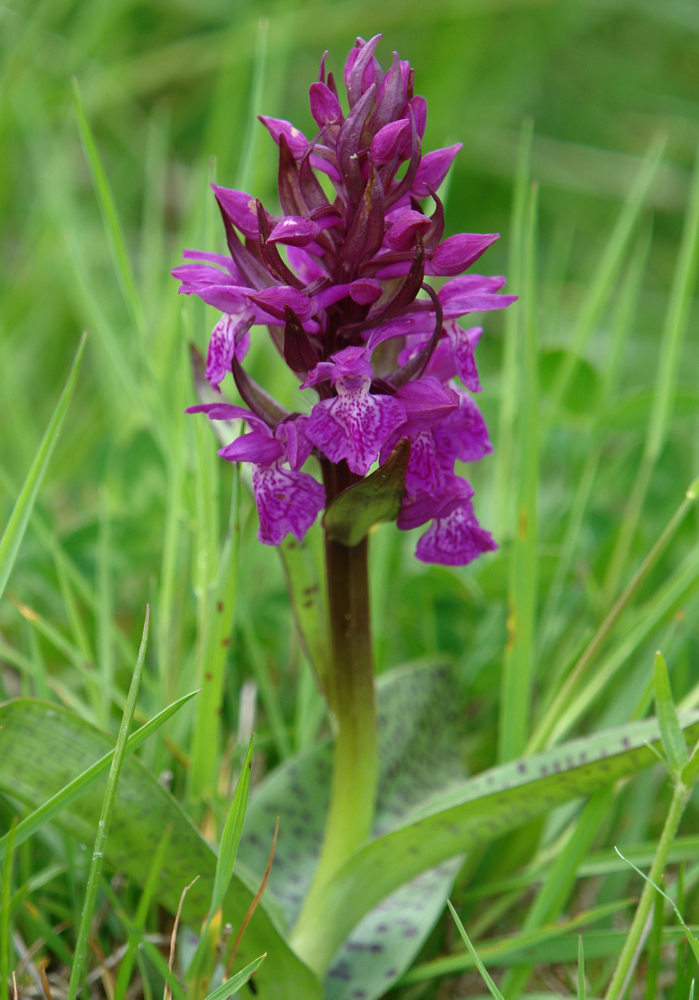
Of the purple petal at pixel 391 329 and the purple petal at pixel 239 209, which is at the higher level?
the purple petal at pixel 239 209

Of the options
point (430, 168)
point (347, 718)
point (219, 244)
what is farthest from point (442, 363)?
point (219, 244)

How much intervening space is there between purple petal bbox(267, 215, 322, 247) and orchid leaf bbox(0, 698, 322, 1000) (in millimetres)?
634

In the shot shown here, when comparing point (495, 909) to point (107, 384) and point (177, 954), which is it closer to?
point (177, 954)

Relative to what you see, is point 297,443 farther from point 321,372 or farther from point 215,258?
point 215,258

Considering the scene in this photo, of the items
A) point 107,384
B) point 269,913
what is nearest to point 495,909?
point 269,913

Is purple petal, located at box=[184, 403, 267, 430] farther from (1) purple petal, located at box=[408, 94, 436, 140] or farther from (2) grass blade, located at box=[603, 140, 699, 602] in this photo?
(2) grass blade, located at box=[603, 140, 699, 602]

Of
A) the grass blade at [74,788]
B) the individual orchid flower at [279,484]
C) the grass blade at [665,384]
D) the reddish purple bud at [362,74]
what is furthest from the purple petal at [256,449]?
the grass blade at [665,384]

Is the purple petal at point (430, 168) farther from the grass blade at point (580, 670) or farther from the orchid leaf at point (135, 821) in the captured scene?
the orchid leaf at point (135, 821)

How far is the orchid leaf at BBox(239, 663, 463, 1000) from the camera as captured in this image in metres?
1.26

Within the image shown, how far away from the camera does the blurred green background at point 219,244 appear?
1761mm

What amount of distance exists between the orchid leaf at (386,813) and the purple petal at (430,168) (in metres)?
0.83

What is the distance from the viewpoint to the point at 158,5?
3.96 meters

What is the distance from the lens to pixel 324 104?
1.10m

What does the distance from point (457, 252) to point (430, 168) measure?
0.47ft
